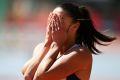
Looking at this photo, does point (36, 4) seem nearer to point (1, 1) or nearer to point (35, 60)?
point (1, 1)

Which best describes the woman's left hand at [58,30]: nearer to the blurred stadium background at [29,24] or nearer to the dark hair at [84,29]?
the dark hair at [84,29]

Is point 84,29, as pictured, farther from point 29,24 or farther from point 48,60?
point 29,24

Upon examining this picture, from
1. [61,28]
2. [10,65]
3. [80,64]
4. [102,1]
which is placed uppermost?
[61,28]

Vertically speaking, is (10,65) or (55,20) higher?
(55,20)

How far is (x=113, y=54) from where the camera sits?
936 cm

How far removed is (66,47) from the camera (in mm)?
2578

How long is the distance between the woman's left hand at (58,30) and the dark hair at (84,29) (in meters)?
0.06

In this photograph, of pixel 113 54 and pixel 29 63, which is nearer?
pixel 29 63

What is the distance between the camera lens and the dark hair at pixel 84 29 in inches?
101

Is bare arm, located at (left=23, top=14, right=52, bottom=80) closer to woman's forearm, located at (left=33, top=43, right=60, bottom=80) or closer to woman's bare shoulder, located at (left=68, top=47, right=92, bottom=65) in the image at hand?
woman's forearm, located at (left=33, top=43, right=60, bottom=80)

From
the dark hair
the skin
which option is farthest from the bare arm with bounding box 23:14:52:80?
the dark hair

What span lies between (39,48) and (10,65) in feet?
17.9

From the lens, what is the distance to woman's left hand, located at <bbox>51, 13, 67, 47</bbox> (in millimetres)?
2516

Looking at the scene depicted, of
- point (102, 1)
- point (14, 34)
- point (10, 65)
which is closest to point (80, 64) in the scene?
point (10, 65)
